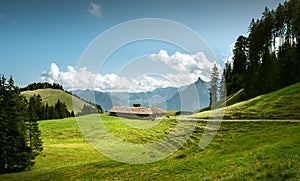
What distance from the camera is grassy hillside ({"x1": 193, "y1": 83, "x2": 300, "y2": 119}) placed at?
43.3 m

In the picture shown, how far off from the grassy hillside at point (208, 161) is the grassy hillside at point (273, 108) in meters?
6.13

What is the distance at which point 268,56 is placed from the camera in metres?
71.6

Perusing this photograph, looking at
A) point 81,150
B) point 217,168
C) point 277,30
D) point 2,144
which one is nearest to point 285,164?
point 217,168

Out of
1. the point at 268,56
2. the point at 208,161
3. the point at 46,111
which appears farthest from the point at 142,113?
the point at 46,111

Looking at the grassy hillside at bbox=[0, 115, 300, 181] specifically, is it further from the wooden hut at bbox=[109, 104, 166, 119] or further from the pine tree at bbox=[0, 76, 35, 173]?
the wooden hut at bbox=[109, 104, 166, 119]

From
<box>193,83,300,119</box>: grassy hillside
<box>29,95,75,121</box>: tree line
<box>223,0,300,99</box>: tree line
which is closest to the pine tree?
<box>193,83,300,119</box>: grassy hillside

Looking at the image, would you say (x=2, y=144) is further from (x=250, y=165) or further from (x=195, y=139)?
(x=250, y=165)

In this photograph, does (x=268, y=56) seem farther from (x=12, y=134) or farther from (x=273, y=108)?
(x=12, y=134)

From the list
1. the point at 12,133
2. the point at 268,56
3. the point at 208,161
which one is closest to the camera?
the point at 208,161

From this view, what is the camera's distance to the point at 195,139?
35812mm

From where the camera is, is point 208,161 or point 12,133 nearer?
point 208,161

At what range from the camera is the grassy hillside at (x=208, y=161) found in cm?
1589

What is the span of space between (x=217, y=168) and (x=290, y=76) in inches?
2200

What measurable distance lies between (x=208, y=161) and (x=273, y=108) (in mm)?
30587
